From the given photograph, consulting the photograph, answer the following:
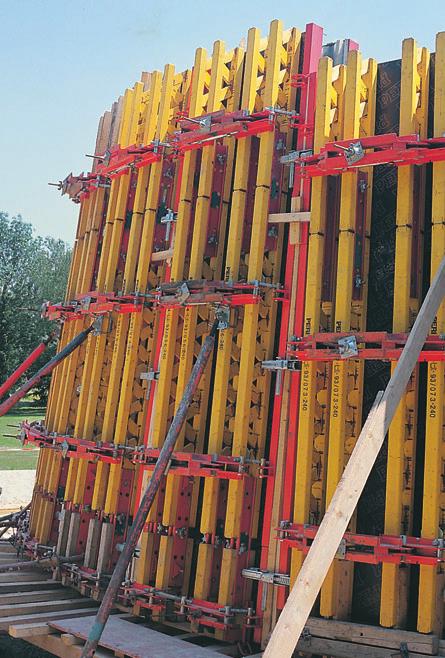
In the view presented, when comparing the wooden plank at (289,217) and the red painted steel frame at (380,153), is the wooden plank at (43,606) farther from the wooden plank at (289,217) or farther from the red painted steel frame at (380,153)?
the red painted steel frame at (380,153)

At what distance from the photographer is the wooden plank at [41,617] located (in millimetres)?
8430

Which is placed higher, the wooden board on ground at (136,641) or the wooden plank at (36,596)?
the wooden board on ground at (136,641)

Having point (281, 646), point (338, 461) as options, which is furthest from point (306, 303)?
point (281, 646)

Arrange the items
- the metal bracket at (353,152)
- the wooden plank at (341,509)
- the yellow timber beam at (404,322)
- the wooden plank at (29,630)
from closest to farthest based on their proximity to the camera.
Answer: the wooden plank at (341,509), the yellow timber beam at (404,322), the wooden plank at (29,630), the metal bracket at (353,152)

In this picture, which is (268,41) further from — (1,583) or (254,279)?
(1,583)

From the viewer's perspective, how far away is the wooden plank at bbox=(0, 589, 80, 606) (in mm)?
9398

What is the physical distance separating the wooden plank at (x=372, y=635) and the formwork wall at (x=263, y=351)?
0.15 metres

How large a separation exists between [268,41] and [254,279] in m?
3.89

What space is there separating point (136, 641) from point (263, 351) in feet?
13.5

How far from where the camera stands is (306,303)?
Answer: 9062 millimetres

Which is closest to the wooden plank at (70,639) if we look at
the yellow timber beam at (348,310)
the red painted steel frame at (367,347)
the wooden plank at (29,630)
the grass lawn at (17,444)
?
the wooden plank at (29,630)

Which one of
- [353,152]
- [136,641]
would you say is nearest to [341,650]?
[136,641]

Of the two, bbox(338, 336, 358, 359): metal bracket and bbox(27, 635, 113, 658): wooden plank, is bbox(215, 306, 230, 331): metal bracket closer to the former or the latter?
bbox(338, 336, 358, 359): metal bracket

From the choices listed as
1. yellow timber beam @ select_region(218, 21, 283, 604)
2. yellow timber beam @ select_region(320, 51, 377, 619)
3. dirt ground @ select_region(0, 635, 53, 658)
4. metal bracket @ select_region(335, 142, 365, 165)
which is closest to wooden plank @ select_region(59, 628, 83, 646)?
yellow timber beam @ select_region(218, 21, 283, 604)
